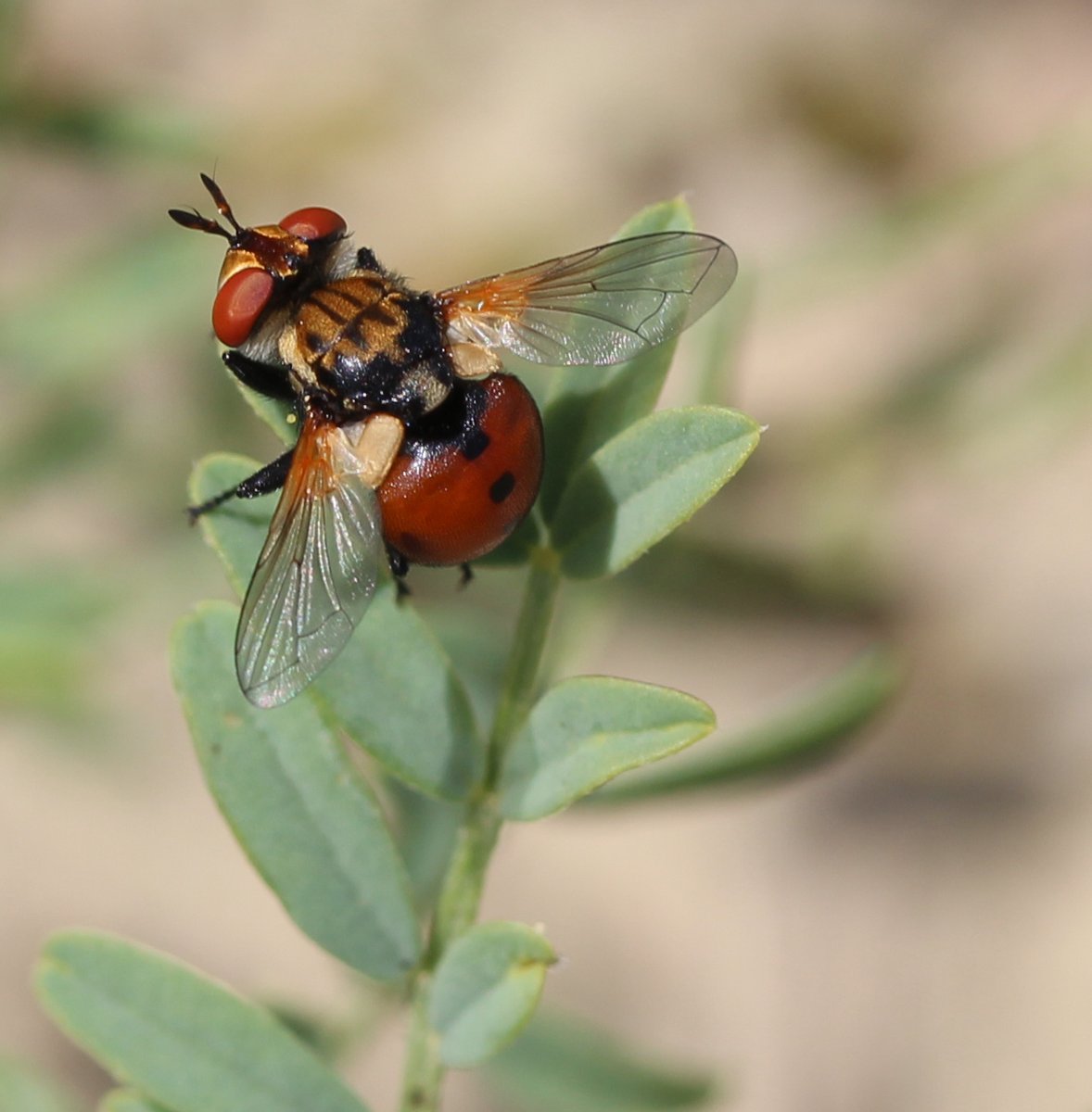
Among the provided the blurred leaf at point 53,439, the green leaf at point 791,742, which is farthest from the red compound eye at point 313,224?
the blurred leaf at point 53,439

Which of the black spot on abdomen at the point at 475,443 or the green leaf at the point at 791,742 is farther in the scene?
the green leaf at the point at 791,742

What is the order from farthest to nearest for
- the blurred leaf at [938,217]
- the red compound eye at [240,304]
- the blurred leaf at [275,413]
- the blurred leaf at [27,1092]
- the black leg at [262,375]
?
the blurred leaf at [938,217]
the blurred leaf at [27,1092]
the red compound eye at [240,304]
the black leg at [262,375]
the blurred leaf at [275,413]

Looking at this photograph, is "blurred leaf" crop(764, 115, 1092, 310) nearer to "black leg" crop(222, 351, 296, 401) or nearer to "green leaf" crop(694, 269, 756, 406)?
"green leaf" crop(694, 269, 756, 406)

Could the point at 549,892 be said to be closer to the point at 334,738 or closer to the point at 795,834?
the point at 795,834

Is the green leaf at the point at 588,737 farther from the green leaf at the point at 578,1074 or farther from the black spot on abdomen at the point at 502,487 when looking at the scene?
the green leaf at the point at 578,1074

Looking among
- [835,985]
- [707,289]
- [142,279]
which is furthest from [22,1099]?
[835,985]

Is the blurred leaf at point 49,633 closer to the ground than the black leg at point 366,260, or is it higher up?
closer to the ground
